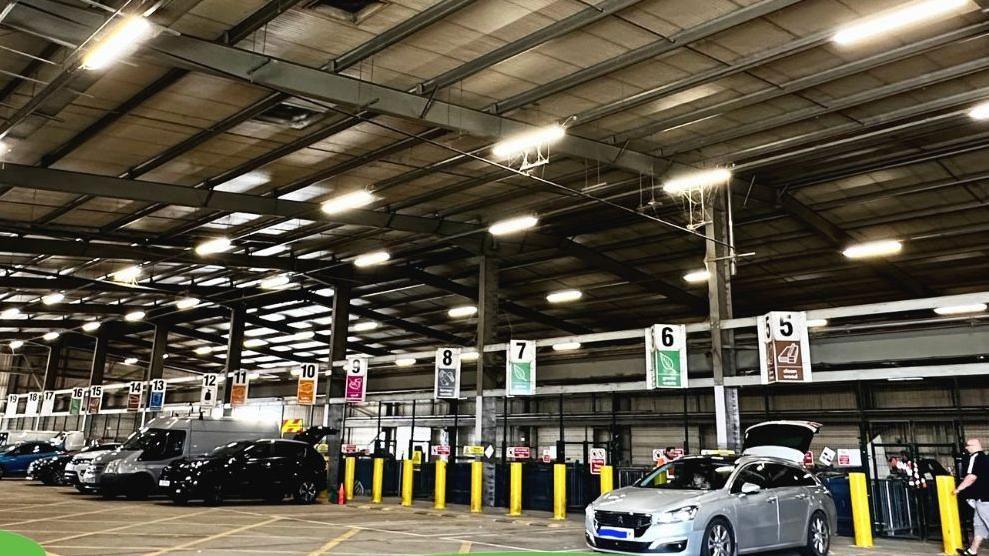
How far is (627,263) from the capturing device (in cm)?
2352

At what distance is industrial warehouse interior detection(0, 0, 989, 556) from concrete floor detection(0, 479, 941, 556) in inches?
5.5

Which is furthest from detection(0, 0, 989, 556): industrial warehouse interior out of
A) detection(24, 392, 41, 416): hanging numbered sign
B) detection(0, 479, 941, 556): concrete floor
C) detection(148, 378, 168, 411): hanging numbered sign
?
detection(24, 392, 41, 416): hanging numbered sign

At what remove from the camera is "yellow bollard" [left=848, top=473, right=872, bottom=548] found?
11883 millimetres

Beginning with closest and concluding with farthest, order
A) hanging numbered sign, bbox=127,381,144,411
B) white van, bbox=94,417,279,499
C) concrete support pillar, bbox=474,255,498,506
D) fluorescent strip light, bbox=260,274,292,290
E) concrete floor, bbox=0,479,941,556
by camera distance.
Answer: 1. concrete floor, bbox=0,479,941,556
2. white van, bbox=94,417,279,499
3. concrete support pillar, bbox=474,255,498,506
4. fluorescent strip light, bbox=260,274,292,290
5. hanging numbered sign, bbox=127,381,144,411

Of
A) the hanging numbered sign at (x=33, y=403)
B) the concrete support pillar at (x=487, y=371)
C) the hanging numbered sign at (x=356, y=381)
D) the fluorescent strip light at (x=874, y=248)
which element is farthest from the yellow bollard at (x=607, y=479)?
the hanging numbered sign at (x=33, y=403)

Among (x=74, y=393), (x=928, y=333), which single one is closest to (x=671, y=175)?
(x=928, y=333)

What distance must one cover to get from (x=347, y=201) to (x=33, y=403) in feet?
101

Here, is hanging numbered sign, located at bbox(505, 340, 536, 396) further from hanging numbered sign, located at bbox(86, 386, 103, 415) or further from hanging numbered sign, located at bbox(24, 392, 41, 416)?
hanging numbered sign, located at bbox(24, 392, 41, 416)

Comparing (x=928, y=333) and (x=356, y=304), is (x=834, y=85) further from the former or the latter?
(x=356, y=304)

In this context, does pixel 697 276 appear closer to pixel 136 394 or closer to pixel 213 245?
pixel 213 245

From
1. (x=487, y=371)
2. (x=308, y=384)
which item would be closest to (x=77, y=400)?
(x=308, y=384)

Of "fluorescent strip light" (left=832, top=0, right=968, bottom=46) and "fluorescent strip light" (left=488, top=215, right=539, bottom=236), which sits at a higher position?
"fluorescent strip light" (left=832, top=0, right=968, bottom=46)

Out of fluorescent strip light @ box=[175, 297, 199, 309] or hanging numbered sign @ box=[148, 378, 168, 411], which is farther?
hanging numbered sign @ box=[148, 378, 168, 411]

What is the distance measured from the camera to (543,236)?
21219 mm
